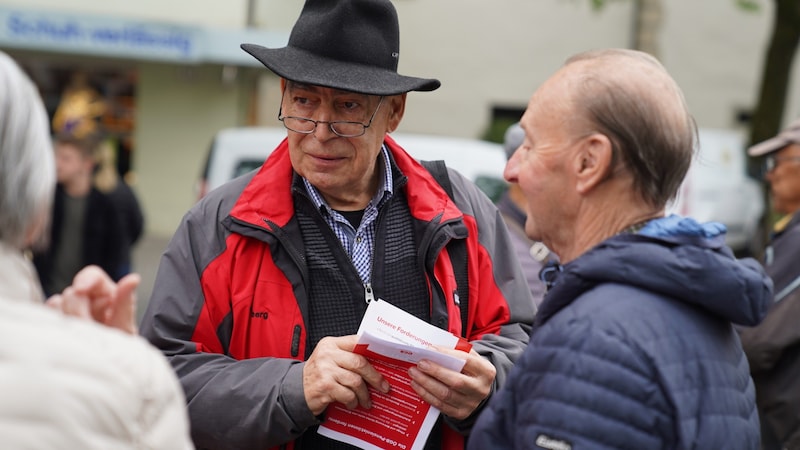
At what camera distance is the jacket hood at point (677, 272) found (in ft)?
5.87

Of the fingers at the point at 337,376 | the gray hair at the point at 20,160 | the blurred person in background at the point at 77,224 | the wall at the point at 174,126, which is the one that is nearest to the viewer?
the gray hair at the point at 20,160

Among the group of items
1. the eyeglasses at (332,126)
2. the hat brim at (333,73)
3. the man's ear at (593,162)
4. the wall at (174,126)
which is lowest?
the wall at (174,126)

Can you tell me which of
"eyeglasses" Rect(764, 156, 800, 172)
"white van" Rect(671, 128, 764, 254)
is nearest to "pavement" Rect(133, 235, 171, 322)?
"white van" Rect(671, 128, 764, 254)

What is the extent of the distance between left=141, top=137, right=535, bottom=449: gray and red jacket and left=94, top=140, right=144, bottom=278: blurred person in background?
438 cm

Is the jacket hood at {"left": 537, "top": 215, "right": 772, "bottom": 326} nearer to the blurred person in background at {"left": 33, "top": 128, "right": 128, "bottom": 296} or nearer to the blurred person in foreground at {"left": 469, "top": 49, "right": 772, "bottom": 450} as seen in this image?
the blurred person in foreground at {"left": 469, "top": 49, "right": 772, "bottom": 450}

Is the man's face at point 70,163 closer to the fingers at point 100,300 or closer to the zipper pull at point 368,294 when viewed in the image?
the zipper pull at point 368,294

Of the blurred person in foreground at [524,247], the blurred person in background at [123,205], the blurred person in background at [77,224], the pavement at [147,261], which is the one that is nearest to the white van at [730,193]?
the pavement at [147,261]

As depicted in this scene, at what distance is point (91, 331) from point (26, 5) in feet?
48.7

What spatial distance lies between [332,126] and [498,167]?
4.65m

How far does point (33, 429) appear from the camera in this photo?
1388mm

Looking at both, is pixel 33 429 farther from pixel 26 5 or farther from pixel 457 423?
pixel 26 5

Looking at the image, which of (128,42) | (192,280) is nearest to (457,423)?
(192,280)

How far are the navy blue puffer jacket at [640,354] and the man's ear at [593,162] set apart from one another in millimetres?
123

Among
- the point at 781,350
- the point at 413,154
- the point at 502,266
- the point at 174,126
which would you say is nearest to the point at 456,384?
the point at 502,266
